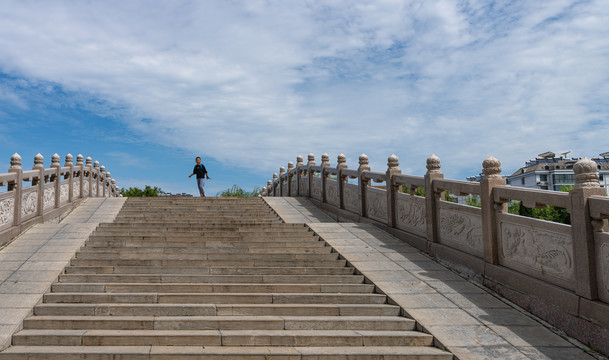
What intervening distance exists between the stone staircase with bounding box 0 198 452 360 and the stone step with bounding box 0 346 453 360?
0.04 ft

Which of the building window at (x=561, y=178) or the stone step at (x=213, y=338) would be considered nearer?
the stone step at (x=213, y=338)

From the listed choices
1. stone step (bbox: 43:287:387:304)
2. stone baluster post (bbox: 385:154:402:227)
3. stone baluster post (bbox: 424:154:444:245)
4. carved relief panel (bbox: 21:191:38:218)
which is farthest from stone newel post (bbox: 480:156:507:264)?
carved relief panel (bbox: 21:191:38:218)

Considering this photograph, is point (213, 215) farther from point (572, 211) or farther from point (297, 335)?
point (572, 211)

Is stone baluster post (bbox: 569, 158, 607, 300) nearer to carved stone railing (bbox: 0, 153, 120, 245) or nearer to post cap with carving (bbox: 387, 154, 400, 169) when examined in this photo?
post cap with carving (bbox: 387, 154, 400, 169)

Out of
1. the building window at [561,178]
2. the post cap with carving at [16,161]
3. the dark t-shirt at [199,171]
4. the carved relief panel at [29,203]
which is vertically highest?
the building window at [561,178]

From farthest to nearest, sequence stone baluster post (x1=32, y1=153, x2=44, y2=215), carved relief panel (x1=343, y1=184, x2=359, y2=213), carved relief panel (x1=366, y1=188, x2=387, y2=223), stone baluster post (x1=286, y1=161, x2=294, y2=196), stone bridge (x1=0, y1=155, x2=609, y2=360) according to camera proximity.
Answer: stone baluster post (x1=286, y1=161, x2=294, y2=196)
carved relief panel (x1=343, y1=184, x2=359, y2=213)
stone baluster post (x1=32, y1=153, x2=44, y2=215)
carved relief panel (x1=366, y1=188, x2=387, y2=223)
stone bridge (x1=0, y1=155, x2=609, y2=360)

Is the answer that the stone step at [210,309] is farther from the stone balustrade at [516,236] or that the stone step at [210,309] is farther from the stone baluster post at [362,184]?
the stone baluster post at [362,184]

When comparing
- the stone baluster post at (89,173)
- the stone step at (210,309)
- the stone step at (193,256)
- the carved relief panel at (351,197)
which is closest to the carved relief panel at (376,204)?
the carved relief panel at (351,197)

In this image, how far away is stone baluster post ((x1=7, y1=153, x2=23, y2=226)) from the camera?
10.5 metres

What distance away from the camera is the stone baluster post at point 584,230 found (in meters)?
5.79

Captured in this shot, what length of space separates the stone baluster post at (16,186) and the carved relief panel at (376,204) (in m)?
7.95

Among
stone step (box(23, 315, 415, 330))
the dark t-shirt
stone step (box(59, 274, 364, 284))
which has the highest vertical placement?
the dark t-shirt

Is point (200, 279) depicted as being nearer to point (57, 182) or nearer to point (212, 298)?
point (212, 298)

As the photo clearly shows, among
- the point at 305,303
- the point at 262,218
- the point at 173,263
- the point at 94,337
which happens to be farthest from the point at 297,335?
the point at 262,218
